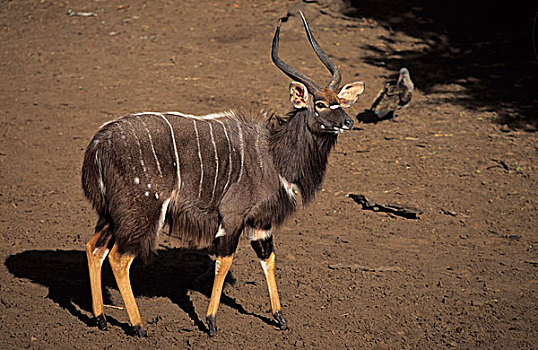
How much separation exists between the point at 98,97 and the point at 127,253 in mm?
5681

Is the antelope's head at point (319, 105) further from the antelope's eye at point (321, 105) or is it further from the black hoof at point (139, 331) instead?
the black hoof at point (139, 331)

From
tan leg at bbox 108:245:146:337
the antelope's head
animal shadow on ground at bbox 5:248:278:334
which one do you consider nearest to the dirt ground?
animal shadow on ground at bbox 5:248:278:334

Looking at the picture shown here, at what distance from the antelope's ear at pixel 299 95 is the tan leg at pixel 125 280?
5.57 feet

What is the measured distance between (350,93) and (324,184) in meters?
2.89

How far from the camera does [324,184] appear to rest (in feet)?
25.3

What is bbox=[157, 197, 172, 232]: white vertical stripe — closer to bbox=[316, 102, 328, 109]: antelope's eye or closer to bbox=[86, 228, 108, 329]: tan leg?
bbox=[86, 228, 108, 329]: tan leg

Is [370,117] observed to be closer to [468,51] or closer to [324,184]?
[324,184]

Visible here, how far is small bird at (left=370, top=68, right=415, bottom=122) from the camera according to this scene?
9203 mm

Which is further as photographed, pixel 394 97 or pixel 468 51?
pixel 468 51

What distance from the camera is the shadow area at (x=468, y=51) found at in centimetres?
1011

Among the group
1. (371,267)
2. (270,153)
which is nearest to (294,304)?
(371,267)

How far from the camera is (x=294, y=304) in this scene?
5.41 metres

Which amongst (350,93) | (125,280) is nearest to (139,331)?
(125,280)

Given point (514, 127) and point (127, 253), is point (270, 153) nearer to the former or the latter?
point (127, 253)
